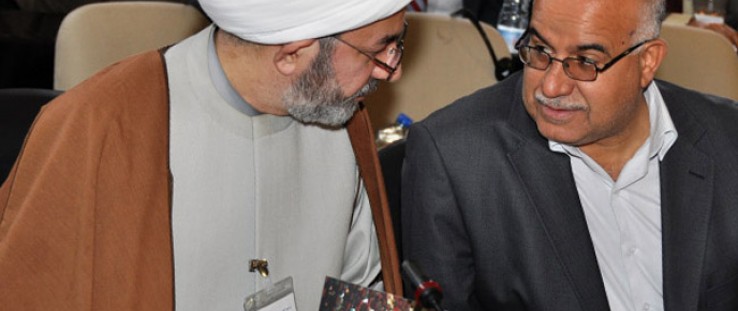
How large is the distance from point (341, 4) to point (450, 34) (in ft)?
6.25

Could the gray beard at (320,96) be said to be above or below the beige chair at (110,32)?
above

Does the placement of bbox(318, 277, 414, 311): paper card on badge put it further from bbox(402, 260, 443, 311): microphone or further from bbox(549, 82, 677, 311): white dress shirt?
bbox(549, 82, 677, 311): white dress shirt

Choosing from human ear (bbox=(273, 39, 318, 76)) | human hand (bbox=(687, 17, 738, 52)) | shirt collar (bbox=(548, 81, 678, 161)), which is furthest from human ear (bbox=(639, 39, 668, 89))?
human hand (bbox=(687, 17, 738, 52))

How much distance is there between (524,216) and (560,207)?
9 cm

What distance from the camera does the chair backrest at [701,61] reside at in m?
4.05

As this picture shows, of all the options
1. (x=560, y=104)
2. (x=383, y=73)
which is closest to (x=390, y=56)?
(x=383, y=73)

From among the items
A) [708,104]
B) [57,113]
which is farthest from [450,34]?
[57,113]

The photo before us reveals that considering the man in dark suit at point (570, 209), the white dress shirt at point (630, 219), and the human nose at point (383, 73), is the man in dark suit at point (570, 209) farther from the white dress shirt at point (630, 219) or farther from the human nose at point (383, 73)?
the human nose at point (383, 73)

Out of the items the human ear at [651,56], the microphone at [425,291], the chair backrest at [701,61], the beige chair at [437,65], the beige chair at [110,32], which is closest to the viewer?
the microphone at [425,291]

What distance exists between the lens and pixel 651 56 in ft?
7.70

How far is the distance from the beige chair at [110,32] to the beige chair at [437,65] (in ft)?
2.43

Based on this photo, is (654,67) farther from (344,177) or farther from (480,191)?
(344,177)

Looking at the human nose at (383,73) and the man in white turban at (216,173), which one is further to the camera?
the human nose at (383,73)

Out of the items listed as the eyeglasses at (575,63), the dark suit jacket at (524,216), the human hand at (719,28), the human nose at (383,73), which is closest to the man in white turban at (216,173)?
the human nose at (383,73)
